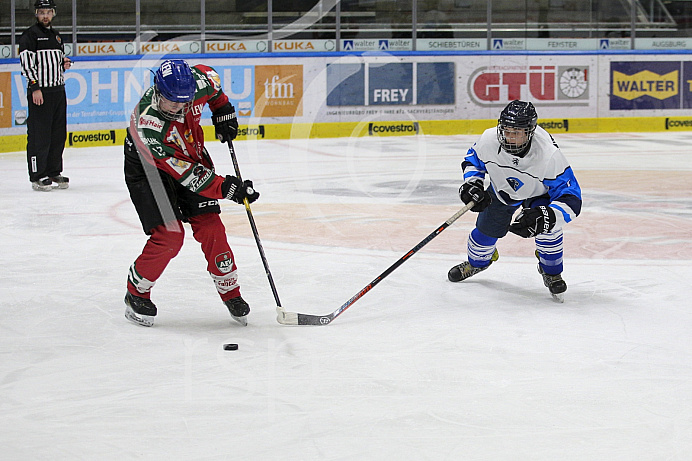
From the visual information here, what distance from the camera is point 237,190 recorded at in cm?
314

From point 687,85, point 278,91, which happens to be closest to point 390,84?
point 278,91

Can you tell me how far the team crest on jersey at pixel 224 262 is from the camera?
335 centimetres

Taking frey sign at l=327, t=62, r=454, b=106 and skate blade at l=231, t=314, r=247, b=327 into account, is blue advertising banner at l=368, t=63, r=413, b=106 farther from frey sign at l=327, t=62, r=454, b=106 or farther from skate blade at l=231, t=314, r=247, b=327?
skate blade at l=231, t=314, r=247, b=327

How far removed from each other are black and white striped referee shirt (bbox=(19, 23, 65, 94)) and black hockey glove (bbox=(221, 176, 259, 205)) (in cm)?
445

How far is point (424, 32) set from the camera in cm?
1177

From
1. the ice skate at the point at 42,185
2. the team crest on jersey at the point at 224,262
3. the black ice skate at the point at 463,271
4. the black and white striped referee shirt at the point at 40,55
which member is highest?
the black and white striped referee shirt at the point at 40,55

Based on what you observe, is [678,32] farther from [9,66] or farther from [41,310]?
[41,310]

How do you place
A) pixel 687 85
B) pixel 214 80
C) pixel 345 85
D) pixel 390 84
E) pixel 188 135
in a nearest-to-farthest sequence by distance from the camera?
pixel 188 135 → pixel 214 80 → pixel 345 85 → pixel 390 84 → pixel 687 85

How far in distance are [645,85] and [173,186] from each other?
396 inches

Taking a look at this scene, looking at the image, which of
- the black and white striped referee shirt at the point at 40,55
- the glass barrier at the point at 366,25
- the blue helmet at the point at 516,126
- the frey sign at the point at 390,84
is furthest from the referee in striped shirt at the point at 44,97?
the frey sign at the point at 390,84

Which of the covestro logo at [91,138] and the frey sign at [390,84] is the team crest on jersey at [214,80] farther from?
the frey sign at [390,84]

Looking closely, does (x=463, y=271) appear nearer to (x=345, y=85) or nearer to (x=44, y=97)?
(x=44, y=97)

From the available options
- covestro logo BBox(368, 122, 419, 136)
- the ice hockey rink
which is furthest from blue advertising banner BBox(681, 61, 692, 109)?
the ice hockey rink

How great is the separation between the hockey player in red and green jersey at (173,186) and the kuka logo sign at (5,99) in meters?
6.68
